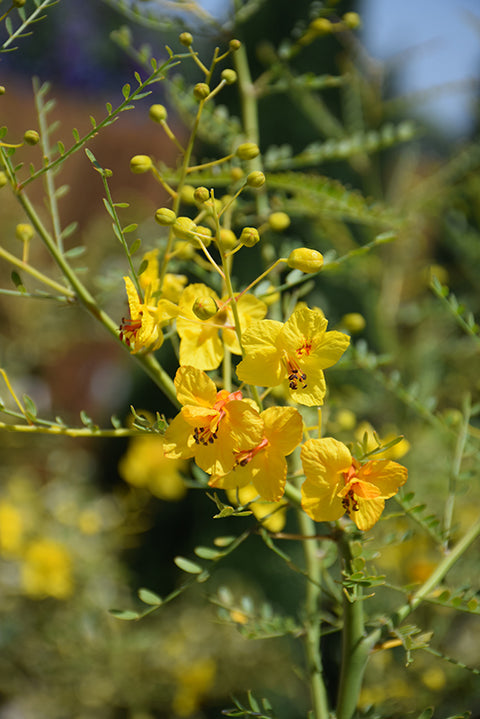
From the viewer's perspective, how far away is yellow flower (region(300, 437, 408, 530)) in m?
0.37

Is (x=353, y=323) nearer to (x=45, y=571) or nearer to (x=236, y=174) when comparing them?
(x=236, y=174)

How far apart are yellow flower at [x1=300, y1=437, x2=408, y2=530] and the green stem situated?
1.8 inches

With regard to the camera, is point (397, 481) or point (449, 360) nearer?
point (397, 481)

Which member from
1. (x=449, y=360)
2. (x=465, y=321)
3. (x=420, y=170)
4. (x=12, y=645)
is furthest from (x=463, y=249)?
(x=420, y=170)

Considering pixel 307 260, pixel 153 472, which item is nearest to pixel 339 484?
pixel 307 260

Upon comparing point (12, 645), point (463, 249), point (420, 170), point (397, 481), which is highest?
point (397, 481)

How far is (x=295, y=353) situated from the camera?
1.25ft

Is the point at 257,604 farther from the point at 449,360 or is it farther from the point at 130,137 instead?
the point at 130,137

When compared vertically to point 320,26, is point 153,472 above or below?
below

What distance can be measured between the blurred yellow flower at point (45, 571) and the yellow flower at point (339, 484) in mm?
1315

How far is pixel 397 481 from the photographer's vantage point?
383mm

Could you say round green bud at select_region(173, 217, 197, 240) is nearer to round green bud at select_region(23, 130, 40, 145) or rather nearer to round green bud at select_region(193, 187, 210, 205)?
round green bud at select_region(193, 187, 210, 205)

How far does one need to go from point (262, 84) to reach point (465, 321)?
0.39m

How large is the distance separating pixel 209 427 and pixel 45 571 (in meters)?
1.35
